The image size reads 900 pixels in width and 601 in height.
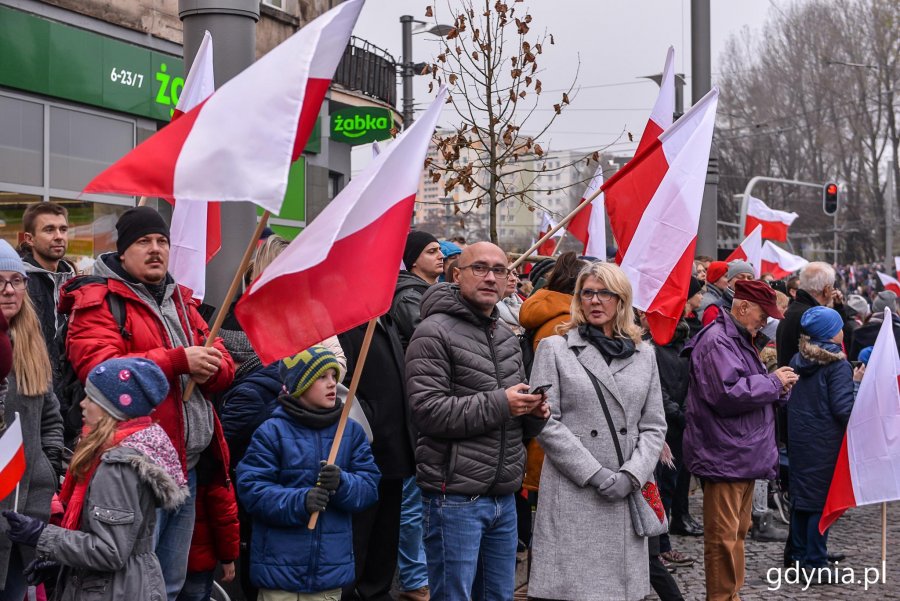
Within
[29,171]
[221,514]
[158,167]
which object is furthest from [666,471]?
[29,171]

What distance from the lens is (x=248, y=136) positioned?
395 centimetres

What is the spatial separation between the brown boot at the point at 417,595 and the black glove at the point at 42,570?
3.12 meters

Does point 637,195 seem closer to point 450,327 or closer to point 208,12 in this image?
point 450,327

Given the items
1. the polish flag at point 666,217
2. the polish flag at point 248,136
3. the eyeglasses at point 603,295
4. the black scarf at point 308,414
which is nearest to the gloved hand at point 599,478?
the eyeglasses at point 603,295

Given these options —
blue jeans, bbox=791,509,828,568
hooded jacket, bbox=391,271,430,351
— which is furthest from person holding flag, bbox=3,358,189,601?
blue jeans, bbox=791,509,828,568

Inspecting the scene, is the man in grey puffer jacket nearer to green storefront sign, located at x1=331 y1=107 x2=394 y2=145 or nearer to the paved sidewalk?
the paved sidewalk

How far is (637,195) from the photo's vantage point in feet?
22.5

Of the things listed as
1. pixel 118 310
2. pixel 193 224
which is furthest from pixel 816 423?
pixel 118 310

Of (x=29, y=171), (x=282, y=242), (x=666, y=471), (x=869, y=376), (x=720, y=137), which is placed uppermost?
(x=720, y=137)

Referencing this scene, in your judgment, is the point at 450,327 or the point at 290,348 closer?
the point at 290,348

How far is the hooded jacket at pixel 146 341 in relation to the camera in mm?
4410

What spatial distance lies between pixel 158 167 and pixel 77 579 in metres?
1.48

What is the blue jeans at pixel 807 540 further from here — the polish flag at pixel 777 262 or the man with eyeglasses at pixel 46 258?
the polish flag at pixel 777 262

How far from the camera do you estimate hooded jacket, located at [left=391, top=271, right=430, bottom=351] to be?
6.64 meters
